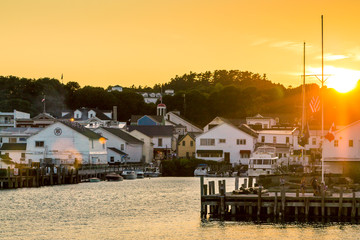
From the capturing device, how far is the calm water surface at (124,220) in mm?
50312

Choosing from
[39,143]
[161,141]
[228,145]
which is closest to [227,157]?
[228,145]

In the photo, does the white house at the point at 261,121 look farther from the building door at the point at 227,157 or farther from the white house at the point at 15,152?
the white house at the point at 15,152

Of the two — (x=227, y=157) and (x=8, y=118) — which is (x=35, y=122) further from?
(x=227, y=157)

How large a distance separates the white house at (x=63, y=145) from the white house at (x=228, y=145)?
19.6 m

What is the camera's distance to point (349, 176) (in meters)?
82.3

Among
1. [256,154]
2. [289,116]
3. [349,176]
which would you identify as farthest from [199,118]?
[349,176]

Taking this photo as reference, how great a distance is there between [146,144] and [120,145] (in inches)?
380

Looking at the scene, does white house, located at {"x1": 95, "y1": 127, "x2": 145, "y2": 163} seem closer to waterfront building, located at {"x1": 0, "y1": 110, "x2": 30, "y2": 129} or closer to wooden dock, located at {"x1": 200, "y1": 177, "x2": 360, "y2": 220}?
waterfront building, located at {"x1": 0, "y1": 110, "x2": 30, "y2": 129}

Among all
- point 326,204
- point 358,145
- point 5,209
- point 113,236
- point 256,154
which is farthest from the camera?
point 256,154

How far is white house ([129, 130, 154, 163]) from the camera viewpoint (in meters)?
141

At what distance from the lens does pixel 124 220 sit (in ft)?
190

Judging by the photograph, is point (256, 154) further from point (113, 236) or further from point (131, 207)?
point (113, 236)

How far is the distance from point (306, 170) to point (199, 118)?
106134mm

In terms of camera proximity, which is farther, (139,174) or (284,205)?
(139,174)
